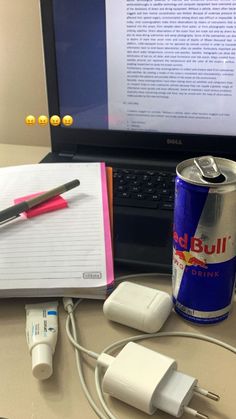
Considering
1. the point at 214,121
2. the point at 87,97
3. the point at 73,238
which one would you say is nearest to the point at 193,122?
the point at 214,121

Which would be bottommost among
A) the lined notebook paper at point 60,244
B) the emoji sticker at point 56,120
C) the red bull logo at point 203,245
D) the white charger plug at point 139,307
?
the white charger plug at point 139,307

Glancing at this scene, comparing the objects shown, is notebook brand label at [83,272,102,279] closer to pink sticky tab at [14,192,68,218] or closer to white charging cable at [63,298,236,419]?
white charging cable at [63,298,236,419]

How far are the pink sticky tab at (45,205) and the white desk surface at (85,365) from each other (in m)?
0.13

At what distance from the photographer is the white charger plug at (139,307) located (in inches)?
16.4

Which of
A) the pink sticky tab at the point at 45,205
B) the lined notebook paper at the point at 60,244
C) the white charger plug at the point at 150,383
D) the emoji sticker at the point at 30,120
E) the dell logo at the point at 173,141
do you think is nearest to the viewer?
the white charger plug at the point at 150,383

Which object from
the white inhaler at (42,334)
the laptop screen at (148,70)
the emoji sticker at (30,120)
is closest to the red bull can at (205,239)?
the white inhaler at (42,334)

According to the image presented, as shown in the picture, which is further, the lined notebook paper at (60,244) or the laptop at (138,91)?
the laptop at (138,91)

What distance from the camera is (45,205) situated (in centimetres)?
57

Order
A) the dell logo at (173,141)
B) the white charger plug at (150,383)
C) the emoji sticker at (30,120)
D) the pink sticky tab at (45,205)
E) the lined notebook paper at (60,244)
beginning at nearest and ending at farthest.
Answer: the white charger plug at (150,383) → the lined notebook paper at (60,244) → the pink sticky tab at (45,205) → the dell logo at (173,141) → the emoji sticker at (30,120)

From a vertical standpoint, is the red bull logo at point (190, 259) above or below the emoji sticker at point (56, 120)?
below

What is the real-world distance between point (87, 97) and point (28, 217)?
0.79ft

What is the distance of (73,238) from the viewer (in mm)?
513

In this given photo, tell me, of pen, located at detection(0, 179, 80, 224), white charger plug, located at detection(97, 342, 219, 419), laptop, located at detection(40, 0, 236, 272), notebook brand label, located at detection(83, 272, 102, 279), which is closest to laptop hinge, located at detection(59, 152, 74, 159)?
laptop, located at detection(40, 0, 236, 272)

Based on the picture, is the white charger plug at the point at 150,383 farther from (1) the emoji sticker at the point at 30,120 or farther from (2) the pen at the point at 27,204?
(1) the emoji sticker at the point at 30,120
